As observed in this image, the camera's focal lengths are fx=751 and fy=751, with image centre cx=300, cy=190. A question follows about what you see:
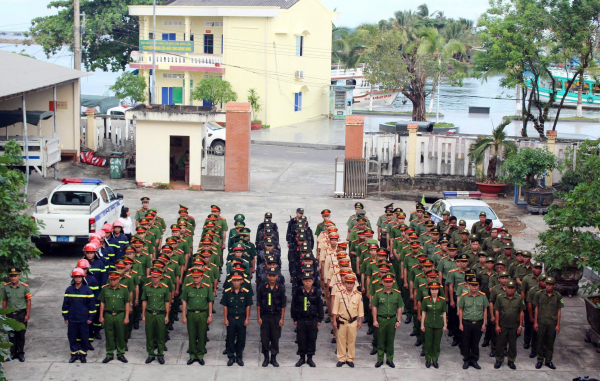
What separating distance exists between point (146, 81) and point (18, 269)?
3072 cm

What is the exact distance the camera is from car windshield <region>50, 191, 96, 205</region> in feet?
52.6

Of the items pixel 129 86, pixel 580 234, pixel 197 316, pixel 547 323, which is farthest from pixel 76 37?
pixel 547 323

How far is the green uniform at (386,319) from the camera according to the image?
10.7m

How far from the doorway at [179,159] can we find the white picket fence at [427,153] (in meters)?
5.84

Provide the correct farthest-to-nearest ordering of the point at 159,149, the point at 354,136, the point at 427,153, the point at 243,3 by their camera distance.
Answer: the point at 243,3, the point at 427,153, the point at 159,149, the point at 354,136

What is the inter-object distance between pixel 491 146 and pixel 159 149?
1046 cm

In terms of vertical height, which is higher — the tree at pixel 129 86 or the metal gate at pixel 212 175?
the tree at pixel 129 86

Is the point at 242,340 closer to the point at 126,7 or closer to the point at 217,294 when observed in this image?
the point at 217,294

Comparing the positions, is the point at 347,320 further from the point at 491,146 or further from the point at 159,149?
the point at 159,149

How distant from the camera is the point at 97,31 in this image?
143ft

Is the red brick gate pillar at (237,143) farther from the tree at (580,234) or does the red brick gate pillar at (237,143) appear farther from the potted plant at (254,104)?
the potted plant at (254,104)

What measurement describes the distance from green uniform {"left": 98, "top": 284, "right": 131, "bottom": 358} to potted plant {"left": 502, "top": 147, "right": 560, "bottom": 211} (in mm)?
14146

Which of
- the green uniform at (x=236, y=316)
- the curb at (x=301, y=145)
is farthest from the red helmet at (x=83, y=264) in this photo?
the curb at (x=301, y=145)

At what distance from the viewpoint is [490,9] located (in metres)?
27.4
